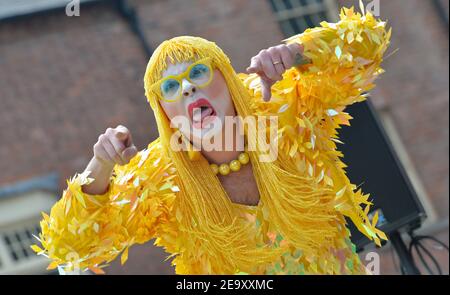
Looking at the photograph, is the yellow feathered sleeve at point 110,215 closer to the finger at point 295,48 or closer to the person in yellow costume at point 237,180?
the person in yellow costume at point 237,180

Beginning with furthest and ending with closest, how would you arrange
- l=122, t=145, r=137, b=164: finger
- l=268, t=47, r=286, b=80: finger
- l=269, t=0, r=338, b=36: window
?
l=269, t=0, r=338, b=36: window
l=268, t=47, r=286, b=80: finger
l=122, t=145, r=137, b=164: finger

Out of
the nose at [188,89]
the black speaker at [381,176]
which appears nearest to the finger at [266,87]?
the nose at [188,89]

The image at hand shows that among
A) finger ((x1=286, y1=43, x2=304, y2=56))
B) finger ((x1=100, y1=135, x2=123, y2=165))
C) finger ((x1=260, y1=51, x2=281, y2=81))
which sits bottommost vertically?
finger ((x1=100, y1=135, x2=123, y2=165))

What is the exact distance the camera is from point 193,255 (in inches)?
105

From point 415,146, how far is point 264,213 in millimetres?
6151

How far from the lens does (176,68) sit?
256 centimetres

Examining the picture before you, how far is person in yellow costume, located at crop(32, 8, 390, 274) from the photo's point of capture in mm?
2533

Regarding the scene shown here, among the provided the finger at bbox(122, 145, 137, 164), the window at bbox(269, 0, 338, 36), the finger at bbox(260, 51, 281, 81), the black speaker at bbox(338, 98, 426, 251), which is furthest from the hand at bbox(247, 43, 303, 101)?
the window at bbox(269, 0, 338, 36)

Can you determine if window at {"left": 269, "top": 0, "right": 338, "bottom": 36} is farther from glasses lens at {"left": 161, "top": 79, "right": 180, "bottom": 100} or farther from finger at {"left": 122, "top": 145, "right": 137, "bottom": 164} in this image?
finger at {"left": 122, "top": 145, "right": 137, "bottom": 164}

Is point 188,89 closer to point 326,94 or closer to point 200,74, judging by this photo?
point 200,74

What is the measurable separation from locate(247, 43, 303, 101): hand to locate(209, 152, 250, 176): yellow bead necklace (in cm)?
26

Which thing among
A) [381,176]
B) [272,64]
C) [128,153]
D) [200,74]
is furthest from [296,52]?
[381,176]

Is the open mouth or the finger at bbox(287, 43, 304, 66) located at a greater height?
the finger at bbox(287, 43, 304, 66)
